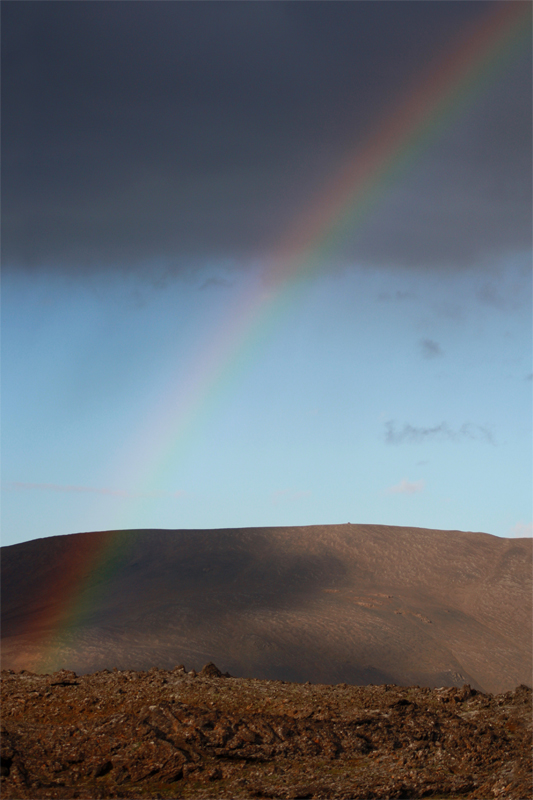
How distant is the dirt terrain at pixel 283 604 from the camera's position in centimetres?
2958

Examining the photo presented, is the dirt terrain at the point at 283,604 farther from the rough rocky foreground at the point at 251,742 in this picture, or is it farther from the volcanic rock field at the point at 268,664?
the rough rocky foreground at the point at 251,742

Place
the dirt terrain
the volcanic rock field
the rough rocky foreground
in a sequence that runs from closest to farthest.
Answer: the rough rocky foreground < the volcanic rock field < the dirt terrain

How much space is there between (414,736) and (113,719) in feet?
17.8

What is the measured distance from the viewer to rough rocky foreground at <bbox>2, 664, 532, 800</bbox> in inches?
442

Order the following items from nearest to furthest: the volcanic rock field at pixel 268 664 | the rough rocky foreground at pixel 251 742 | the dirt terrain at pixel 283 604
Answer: the rough rocky foreground at pixel 251 742 < the volcanic rock field at pixel 268 664 < the dirt terrain at pixel 283 604

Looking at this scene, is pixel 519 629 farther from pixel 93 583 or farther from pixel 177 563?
pixel 93 583

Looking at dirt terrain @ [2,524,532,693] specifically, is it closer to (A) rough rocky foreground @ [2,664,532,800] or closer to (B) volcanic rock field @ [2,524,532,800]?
(B) volcanic rock field @ [2,524,532,800]

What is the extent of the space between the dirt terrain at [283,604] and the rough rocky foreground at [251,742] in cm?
1091

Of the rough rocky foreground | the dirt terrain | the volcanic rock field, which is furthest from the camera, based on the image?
the dirt terrain

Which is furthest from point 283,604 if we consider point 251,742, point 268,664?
point 251,742

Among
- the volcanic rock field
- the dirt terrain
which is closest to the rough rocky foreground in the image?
the volcanic rock field

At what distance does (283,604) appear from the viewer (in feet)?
127

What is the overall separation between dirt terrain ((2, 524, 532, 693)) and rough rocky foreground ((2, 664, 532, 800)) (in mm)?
10914

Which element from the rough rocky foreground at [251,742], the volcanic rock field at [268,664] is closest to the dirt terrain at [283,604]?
the volcanic rock field at [268,664]
